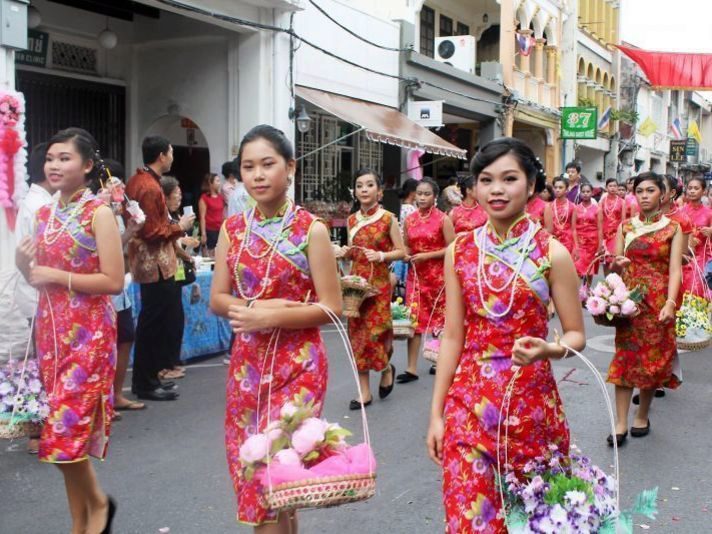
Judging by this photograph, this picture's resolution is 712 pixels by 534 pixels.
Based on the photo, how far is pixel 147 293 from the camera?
23.7ft

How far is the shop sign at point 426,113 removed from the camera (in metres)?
18.4

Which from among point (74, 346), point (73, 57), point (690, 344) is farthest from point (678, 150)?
point (74, 346)

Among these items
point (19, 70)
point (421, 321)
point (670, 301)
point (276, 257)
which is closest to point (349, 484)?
point (276, 257)

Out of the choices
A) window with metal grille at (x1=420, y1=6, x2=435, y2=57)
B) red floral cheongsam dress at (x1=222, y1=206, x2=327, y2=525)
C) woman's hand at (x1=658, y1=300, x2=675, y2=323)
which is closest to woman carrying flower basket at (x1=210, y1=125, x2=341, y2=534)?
red floral cheongsam dress at (x1=222, y1=206, x2=327, y2=525)

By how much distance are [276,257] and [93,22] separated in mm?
11106

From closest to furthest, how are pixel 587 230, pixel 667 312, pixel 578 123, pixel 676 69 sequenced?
1. pixel 667 312
2. pixel 587 230
3. pixel 676 69
4. pixel 578 123

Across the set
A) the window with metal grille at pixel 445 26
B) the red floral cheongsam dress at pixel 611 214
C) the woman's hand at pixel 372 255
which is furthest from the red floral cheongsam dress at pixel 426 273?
the window with metal grille at pixel 445 26

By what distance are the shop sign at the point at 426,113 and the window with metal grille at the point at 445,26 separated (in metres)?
6.98

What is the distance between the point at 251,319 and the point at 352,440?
3.27 metres

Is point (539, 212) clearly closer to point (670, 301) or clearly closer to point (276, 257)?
point (670, 301)

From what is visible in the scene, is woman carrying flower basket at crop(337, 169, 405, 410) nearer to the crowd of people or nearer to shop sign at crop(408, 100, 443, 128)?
the crowd of people

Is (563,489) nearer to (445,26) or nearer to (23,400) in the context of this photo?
(23,400)

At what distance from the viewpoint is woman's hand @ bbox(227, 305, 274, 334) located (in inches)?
123

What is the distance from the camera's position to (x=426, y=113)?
1852 cm
